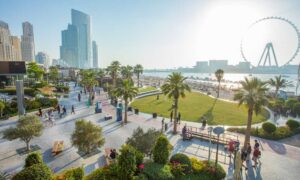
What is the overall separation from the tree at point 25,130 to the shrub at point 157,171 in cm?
1137

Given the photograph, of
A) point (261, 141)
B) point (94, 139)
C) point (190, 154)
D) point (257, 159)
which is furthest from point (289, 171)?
point (94, 139)

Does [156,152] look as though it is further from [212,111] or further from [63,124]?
[212,111]

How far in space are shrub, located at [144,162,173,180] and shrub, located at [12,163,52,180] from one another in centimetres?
520

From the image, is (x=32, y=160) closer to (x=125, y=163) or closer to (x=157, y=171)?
(x=125, y=163)

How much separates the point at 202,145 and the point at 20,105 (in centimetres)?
2672

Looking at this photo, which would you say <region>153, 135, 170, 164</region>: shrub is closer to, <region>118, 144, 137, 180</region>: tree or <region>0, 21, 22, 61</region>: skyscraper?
<region>118, 144, 137, 180</region>: tree

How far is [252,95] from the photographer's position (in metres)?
17.0

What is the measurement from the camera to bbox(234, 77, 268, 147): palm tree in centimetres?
1692

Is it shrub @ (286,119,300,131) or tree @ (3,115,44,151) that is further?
shrub @ (286,119,300,131)

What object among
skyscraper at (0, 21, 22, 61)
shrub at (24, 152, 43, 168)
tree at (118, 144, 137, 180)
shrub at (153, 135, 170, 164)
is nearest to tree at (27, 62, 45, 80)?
skyscraper at (0, 21, 22, 61)

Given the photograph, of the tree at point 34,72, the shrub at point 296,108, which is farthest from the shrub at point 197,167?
the tree at point 34,72

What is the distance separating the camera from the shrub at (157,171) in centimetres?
1051

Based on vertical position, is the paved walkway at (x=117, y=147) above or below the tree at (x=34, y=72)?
below

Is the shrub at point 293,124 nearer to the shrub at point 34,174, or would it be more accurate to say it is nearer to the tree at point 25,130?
the shrub at point 34,174
